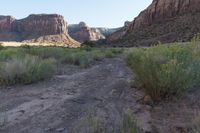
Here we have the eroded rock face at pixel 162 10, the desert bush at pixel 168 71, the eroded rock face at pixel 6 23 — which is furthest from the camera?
the eroded rock face at pixel 6 23

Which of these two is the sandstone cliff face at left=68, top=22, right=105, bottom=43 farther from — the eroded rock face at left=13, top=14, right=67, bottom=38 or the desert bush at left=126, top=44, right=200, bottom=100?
the desert bush at left=126, top=44, right=200, bottom=100

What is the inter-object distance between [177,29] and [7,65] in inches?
2205

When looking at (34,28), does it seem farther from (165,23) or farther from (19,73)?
(19,73)

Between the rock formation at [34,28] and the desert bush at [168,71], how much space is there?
474 feet

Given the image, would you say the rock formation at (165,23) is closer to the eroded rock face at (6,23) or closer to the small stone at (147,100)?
the small stone at (147,100)

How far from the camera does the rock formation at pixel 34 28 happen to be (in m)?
159

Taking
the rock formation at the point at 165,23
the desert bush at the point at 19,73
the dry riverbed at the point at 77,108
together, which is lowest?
the dry riverbed at the point at 77,108

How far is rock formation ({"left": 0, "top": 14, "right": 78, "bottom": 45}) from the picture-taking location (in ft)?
521

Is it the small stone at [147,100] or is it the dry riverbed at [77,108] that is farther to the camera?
the small stone at [147,100]

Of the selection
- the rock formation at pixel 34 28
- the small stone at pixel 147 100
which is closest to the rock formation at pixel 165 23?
the small stone at pixel 147 100

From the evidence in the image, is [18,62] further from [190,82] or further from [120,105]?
[190,82]

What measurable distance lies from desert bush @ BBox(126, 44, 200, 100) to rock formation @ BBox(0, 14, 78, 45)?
474ft

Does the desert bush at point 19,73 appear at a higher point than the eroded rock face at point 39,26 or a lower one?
lower

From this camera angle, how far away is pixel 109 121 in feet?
22.1
